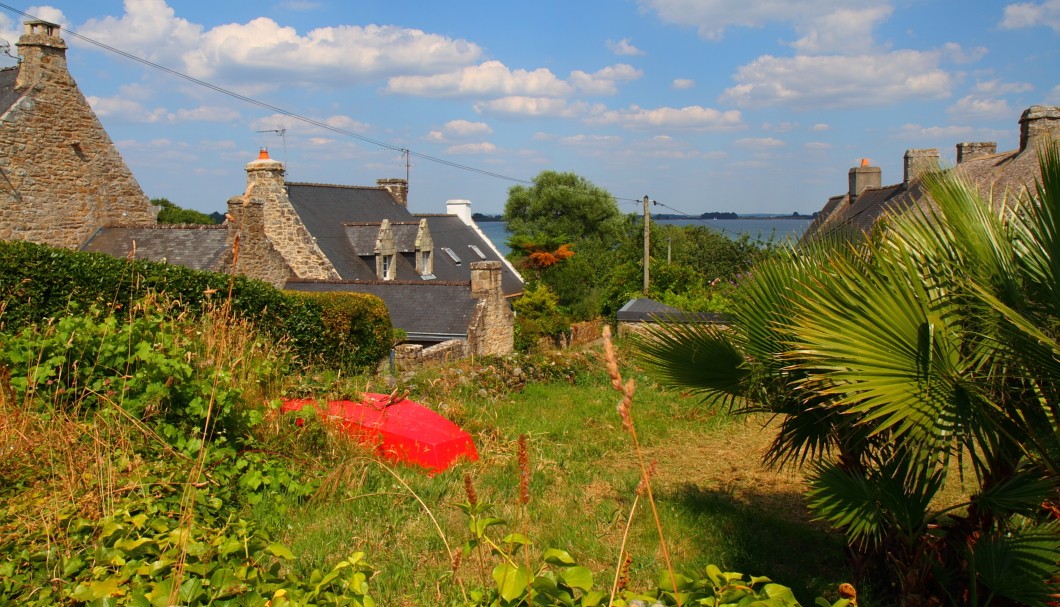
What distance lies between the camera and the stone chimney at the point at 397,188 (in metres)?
36.3

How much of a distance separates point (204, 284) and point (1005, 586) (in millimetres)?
11375

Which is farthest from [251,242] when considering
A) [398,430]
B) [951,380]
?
[951,380]

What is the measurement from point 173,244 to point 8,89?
6469 mm

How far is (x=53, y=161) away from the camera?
21.5 m

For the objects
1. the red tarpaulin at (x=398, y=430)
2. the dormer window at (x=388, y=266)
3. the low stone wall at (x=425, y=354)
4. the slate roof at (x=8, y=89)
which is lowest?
the low stone wall at (x=425, y=354)

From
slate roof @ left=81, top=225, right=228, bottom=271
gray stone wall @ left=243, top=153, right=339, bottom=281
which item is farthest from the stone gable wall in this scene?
gray stone wall @ left=243, top=153, right=339, bottom=281

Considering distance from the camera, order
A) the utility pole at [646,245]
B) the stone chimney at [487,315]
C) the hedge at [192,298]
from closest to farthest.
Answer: the hedge at [192,298] → the stone chimney at [487,315] → the utility pole at [646,245]

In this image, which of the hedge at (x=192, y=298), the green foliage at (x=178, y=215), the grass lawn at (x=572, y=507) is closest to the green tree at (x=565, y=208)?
the green foliage at (x=178, y=215)

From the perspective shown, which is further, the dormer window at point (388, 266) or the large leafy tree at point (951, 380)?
the dormer window at point (388, 266)

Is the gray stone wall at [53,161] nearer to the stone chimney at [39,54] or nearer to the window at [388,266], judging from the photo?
the stone chimney at [39,54]

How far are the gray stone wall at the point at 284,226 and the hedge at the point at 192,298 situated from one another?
30.6 ft

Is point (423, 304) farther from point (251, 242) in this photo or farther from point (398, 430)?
point (398, 430)

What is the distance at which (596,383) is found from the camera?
1450 cm

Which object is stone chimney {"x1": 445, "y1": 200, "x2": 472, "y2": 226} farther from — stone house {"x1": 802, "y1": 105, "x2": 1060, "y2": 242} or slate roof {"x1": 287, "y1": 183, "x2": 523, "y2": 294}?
stone house {"x1": 802, "y1": 105, "x2": 1060, "y2": 242}
